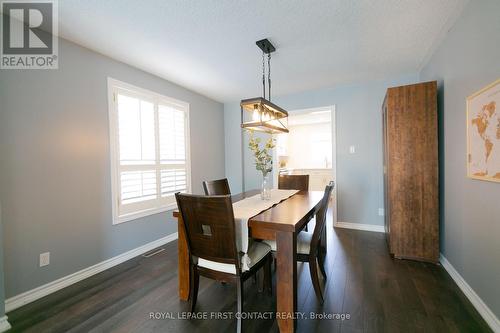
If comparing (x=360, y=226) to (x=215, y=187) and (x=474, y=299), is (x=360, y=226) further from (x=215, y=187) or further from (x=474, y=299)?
(x=215, y=187)

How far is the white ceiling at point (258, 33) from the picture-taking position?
1.85 metres

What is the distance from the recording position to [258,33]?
7.27ft

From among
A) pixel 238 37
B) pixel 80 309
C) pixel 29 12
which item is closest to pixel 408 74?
pixel 238 37

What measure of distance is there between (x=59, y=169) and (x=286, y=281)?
2.41 m

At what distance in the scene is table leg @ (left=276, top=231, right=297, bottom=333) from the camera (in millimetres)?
1526

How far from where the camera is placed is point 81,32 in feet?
7.12

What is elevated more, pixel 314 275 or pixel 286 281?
pixel 286 281

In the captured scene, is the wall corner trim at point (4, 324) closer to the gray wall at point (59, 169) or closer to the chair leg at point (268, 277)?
the gray wall at point (59, 169)

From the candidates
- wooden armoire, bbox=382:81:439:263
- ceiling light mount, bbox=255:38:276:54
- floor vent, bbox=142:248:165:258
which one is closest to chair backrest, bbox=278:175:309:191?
wooden armoire, bbox=382:81:439:263

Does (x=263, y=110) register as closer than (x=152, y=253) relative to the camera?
Yes

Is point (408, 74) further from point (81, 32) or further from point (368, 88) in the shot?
point (81, 32)

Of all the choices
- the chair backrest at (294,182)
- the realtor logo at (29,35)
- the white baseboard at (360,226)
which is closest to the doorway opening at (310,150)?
the white baseboard at (360,226)

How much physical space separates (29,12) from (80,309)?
8.46 feet

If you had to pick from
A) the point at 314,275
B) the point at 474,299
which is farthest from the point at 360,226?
the point at 314,275
